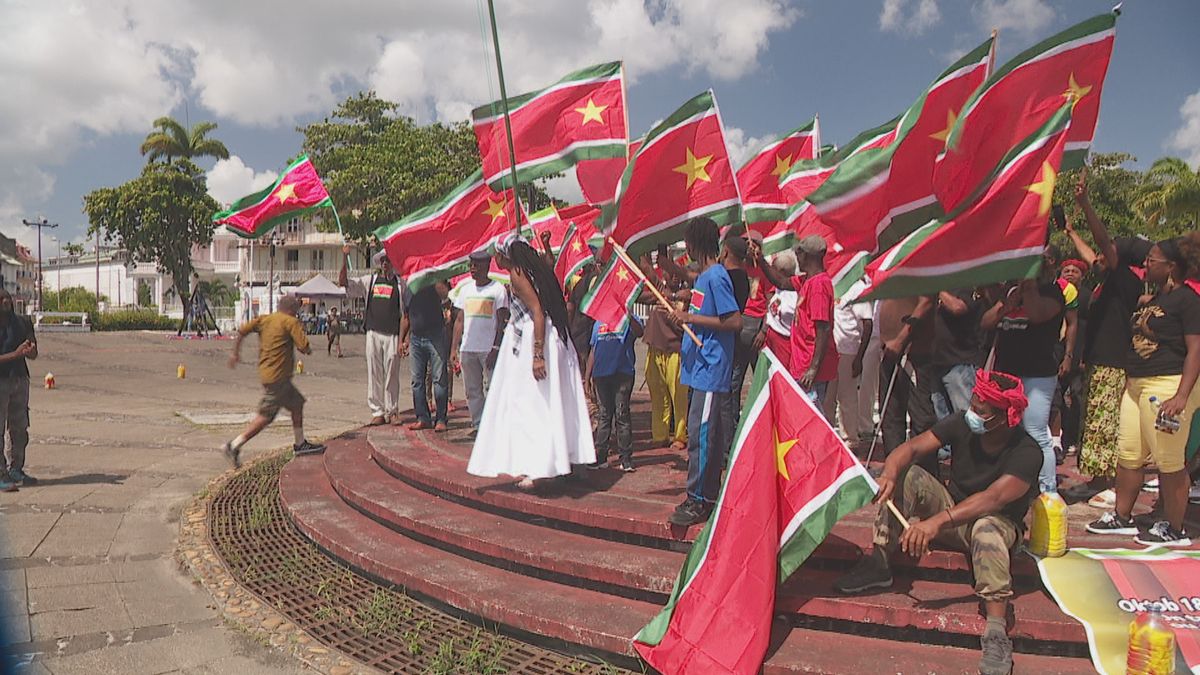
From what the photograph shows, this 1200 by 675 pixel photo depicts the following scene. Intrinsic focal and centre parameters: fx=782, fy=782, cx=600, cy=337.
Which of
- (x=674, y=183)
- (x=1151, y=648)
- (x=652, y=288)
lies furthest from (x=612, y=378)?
(x=1151, y=648)

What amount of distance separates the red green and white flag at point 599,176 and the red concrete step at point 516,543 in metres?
2.90

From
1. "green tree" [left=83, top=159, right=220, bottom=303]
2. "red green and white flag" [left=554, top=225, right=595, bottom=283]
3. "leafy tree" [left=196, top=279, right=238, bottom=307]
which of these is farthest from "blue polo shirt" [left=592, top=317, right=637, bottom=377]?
"leafy tree" [left=196, top=279, right=238, bottom=307]

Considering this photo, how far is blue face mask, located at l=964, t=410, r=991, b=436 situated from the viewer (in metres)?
3.58

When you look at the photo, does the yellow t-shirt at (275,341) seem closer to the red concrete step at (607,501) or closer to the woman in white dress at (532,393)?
the red concrete step at (607,501)

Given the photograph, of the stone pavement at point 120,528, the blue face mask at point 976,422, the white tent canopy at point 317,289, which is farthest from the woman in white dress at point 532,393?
the white tent canopy at point 317,289

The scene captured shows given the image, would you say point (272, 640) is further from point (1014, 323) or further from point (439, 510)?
point (1014, 323)

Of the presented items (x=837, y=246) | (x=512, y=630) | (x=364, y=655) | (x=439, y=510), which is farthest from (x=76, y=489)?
(x=837, y=246)

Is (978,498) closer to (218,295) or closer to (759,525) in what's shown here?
(759,525)

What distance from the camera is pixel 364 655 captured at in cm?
387

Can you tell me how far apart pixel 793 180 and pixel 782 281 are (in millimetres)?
1761

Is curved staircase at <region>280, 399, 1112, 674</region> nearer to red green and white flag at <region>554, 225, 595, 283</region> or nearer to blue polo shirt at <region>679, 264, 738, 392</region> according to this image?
blue polo shirt at <region>679, 264, 738, 392</region>

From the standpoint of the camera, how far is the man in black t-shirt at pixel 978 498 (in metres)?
3.34

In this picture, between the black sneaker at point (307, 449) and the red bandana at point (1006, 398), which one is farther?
the black sneaker at point (307, 449)

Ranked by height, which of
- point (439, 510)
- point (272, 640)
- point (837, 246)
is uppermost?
point (837, 246)
